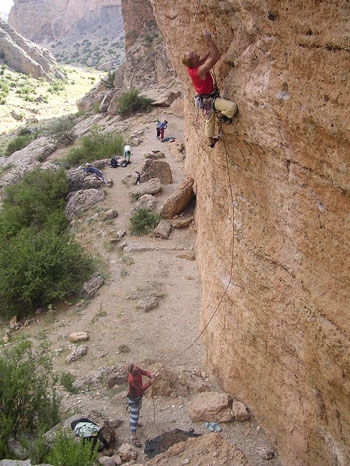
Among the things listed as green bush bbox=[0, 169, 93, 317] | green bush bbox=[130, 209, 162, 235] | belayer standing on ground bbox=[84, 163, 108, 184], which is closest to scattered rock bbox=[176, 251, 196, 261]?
green bush bbox=[130, 209, 162, 235]

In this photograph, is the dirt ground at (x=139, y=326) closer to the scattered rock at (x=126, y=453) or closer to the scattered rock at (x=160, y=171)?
the scattered rock at (x=126, y=453)

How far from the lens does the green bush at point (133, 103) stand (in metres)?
22.5

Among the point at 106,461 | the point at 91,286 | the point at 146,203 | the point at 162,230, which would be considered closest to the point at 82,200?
the point at 146,203

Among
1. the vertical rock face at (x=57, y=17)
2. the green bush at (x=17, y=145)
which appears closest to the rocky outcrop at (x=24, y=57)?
the green bush at (x=17, y=145)

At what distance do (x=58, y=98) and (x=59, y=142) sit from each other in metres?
22.1

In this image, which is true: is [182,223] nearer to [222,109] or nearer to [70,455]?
[222,109]

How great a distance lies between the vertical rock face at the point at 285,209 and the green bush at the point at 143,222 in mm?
5774

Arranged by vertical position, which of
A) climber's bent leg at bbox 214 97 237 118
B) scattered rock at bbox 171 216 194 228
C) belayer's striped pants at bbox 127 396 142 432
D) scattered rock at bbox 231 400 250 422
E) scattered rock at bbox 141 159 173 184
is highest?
climber's bent leg at bbox 214 97 237 118

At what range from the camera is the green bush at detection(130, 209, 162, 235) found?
36.0ft

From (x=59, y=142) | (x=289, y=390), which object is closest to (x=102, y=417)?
(x=289, y=390)

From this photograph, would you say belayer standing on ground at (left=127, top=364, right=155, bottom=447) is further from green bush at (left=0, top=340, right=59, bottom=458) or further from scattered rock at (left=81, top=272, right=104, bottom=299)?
scattered rock at (left=81, top=272, right=104, bottom=299)

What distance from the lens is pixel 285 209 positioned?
378 cm

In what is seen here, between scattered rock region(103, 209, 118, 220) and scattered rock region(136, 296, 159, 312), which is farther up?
scattered rock region(103, 209, 118, 220)

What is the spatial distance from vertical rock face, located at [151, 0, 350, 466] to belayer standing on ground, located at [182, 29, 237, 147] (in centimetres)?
11
